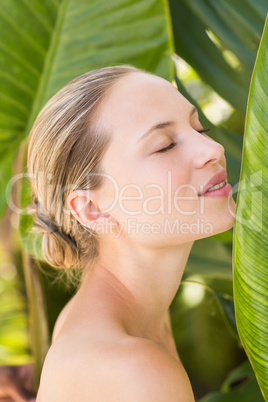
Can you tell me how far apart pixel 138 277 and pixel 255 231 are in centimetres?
30

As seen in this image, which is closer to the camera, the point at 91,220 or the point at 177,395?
the point at 177,395

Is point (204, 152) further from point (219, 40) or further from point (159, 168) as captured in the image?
point (219, 40)

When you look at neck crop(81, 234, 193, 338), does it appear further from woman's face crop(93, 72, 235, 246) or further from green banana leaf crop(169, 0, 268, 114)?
green banana leaf crop(169, 0, 268, 114)

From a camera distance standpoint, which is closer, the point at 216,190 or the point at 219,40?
the point at 216,190

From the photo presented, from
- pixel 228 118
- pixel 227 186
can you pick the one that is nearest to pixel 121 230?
pixel 227 186

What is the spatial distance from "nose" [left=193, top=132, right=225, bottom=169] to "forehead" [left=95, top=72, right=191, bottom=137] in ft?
0.19

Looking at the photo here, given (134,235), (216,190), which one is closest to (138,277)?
(134,235)

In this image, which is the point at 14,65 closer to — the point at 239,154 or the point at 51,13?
the point at 51,13

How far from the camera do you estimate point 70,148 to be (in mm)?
824

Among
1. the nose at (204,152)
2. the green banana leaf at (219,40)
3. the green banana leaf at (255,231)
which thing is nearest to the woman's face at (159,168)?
the nose at (204,152)

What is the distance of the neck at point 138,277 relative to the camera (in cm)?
86

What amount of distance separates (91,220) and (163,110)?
0.65 feet

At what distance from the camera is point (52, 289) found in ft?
5.15

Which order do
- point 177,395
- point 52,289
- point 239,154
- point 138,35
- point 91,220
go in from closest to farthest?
point 177,395
point 91,220
point 138,35
point 239,154
point 52,289
